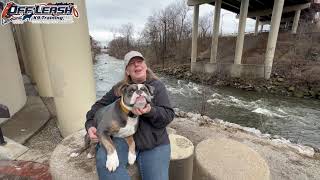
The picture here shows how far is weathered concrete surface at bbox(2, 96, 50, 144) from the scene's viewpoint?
13.4 feet

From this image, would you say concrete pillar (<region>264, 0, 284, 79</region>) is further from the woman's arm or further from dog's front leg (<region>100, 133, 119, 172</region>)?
dog's front leg (<region>100, 133, 119, 172</region>)

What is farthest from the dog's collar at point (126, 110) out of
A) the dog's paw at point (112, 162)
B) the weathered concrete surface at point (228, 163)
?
the weathered concrete surface at point (228, 163)

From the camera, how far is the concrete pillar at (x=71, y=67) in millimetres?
3545

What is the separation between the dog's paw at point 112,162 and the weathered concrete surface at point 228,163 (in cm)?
83

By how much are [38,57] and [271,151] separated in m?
6.18

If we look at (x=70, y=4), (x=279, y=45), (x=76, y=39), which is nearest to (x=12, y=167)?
(x=76, y=39)

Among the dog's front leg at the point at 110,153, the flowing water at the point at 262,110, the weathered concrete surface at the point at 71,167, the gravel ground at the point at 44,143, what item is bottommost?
the flowing water at the point at 262,110

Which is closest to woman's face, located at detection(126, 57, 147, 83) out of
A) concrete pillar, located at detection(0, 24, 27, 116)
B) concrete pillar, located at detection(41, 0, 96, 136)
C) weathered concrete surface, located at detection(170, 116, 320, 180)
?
concrete pillar, located at detection(41, 0, 96, 136)

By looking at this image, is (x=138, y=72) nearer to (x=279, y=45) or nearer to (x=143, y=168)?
(x=143, y=168)

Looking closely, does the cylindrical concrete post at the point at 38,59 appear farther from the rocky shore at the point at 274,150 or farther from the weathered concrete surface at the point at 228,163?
the weathered concrete surface at the point at 228,163

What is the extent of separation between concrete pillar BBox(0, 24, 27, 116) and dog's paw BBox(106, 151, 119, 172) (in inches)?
142

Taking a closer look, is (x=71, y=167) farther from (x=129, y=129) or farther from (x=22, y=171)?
(x=22, y=171)

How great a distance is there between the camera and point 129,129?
1.92 m

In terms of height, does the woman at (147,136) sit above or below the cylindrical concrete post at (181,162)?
above
